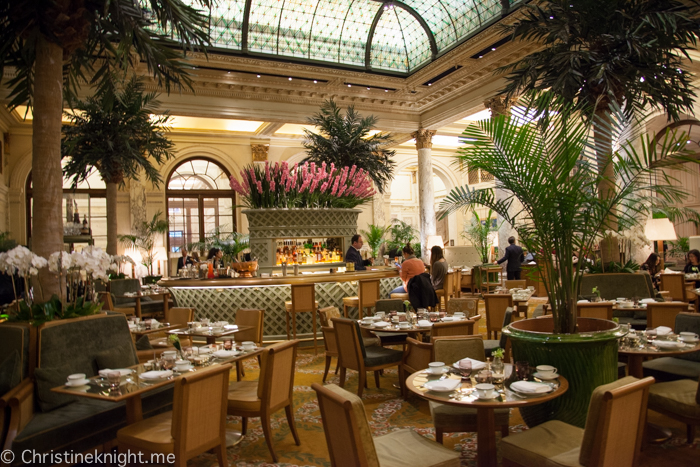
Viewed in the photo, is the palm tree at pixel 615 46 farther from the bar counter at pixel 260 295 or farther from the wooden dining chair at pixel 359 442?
the wooden dining chair at pixel 359 442

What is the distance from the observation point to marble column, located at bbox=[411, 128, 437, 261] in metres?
15.8

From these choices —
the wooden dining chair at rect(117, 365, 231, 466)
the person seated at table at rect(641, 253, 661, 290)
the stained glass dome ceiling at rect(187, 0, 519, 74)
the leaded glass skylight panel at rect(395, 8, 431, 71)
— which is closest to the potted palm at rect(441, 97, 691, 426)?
the wooden dining chair at rect(117, 365, 231, 466)

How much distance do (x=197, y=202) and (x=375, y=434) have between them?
15.0 m

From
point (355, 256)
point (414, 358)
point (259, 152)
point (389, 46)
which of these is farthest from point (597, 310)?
point (259, 152)

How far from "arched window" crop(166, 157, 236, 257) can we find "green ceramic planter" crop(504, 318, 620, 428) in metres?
15.1

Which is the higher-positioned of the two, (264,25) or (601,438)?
(264,25)

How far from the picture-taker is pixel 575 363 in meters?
3.25

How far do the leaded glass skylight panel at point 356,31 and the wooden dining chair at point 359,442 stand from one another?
11746 mm

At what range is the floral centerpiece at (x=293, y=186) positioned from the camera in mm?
8438

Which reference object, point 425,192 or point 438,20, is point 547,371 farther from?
point 425,192

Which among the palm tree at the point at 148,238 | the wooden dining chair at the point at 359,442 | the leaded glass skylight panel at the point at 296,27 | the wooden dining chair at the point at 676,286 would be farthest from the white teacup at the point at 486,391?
the palm tree at the point at 148,238

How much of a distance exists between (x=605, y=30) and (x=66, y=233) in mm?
10366

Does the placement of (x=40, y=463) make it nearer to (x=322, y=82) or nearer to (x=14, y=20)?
(x=14, y=20)

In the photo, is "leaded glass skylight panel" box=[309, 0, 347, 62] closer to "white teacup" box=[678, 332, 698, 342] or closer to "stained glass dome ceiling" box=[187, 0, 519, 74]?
"stained glass dome ceiling" box=[187, 0, 519, 74]
